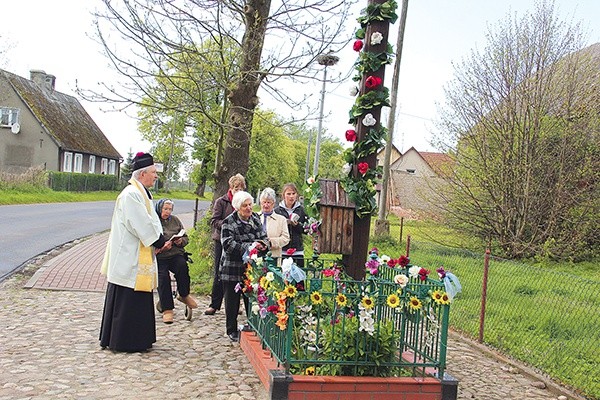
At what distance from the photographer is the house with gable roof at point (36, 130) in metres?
46.3

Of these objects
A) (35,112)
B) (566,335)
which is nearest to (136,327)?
(566,335)

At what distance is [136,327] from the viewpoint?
731cm

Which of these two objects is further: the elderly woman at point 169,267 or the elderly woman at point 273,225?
the elderly woman at point 169,267

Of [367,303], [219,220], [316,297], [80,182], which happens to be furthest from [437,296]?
[80,182]

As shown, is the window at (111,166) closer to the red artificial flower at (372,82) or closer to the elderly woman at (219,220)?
the elderly woman at (219,220)

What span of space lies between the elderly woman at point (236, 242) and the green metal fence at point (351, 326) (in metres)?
1.32

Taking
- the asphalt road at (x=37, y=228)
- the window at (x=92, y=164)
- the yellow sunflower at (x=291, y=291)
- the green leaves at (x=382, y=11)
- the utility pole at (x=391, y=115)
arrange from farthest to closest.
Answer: the window at (x=92, y=164)
the utility pole at (x=391, y=115)
the asphalt road at (x=37, y=228)
the green leaves at (x=382, y=11)
the yellow sunflower at (x=291, y=291)

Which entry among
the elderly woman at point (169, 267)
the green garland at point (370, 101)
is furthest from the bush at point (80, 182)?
the green garland at point (370, 101)

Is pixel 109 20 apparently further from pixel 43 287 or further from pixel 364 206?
pixel 364 206

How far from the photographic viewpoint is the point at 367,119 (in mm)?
6770

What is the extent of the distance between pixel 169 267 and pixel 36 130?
41.5 metres

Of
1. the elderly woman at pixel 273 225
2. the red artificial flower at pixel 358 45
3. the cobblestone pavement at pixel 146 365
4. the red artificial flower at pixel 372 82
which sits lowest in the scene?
the cobblestone pavement at pixel 146 365

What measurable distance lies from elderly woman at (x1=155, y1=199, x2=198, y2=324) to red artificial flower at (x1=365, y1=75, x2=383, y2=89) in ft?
10.8

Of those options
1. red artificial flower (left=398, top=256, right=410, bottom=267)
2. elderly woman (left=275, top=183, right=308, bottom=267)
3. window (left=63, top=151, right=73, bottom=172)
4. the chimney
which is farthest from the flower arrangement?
the chimney
